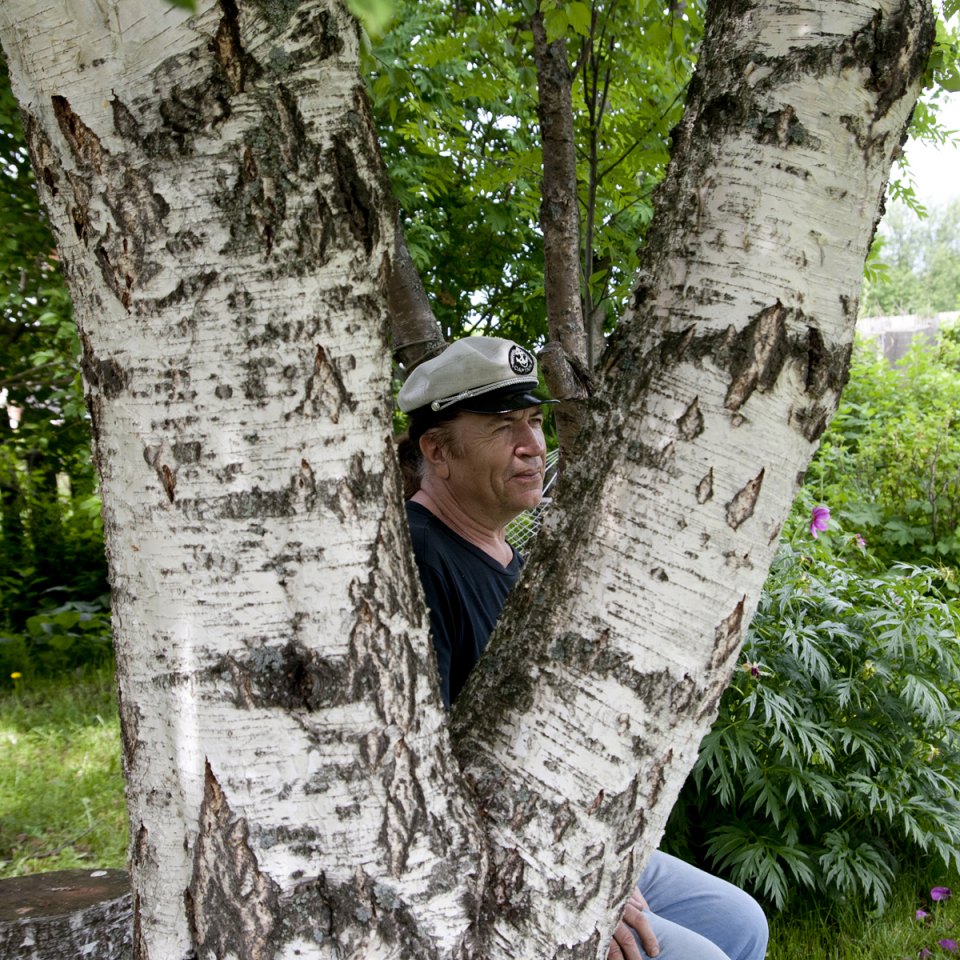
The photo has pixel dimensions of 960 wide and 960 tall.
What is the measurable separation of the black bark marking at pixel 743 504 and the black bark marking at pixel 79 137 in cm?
85

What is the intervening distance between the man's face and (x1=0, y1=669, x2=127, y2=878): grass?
7.23 ft

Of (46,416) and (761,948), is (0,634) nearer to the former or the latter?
(46,416)

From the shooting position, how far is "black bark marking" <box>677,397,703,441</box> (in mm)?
1180

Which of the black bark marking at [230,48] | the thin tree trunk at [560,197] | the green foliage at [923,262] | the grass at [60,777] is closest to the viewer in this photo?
the black bark marking at [230,48]

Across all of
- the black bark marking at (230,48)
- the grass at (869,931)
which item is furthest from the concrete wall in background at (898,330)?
the black bark marking at (230,48)

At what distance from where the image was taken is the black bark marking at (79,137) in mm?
1091

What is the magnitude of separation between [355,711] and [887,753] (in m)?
2.73

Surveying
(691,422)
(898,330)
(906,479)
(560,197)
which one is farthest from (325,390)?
(898,330)

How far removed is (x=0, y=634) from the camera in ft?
20.9

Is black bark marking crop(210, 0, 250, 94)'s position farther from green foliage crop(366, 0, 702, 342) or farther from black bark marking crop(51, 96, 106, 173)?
green foliage crop(366, 0, 702, 342)

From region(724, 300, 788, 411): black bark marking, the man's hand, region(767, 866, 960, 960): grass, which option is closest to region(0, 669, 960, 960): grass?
region(767, 866, 960, 960): grass

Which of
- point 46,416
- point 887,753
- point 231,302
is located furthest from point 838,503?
point 231,302

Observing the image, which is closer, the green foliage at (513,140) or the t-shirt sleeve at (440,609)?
the t-shirt sleeve at (440,609)

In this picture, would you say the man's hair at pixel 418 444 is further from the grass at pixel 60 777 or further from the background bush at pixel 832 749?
the grass at pixel 60 777
